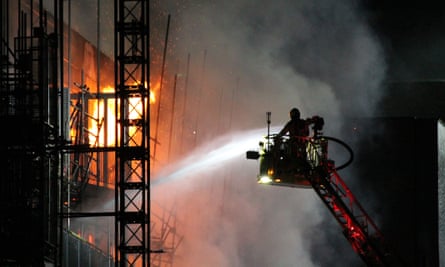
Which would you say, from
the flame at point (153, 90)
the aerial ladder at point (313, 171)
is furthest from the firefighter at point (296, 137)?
the flame at point (153, 90)

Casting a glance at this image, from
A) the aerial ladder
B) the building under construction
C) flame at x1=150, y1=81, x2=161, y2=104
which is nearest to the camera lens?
the aerial ladder

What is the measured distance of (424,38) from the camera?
24.0 m

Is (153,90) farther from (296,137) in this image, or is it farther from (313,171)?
(313,171)

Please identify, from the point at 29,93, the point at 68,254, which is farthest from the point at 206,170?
the point at 29,93

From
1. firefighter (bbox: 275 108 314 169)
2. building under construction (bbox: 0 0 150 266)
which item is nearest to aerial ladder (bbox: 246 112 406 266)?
firefighter (bbox: 275 108 314 169)

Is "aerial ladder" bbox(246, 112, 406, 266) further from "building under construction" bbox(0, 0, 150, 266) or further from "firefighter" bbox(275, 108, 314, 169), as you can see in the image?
"building under construction" bbox(0, 0, 150, 266)

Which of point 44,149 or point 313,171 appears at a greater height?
point 44,149

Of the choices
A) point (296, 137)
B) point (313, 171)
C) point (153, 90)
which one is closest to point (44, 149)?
point (296, 137)

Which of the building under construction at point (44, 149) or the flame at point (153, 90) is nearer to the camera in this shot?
the building under construction at point (44, 149)

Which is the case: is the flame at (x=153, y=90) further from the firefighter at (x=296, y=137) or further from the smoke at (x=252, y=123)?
the firefighter at (x=296, y=137)

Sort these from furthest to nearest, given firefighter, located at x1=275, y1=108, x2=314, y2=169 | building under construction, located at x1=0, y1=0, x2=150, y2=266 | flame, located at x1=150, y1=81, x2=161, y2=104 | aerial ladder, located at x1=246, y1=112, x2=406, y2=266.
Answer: flame, located at x1=150, y1=81, x2=161, y2=104, building under construction, located at x1=0, y1=0, x2=150, y2=266, firefighter, located at x1=275, y1=108, x2=314, y2=169, aerial ladder, located at x1=246, y1=112, x2=406, y2=266

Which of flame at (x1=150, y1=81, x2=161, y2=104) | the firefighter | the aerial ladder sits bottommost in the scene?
the aerial ladder

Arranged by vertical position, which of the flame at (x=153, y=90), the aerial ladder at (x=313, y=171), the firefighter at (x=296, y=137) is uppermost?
the flame at (x=153, y=90)

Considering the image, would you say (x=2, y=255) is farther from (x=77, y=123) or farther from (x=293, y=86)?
(x=293, y=86)
